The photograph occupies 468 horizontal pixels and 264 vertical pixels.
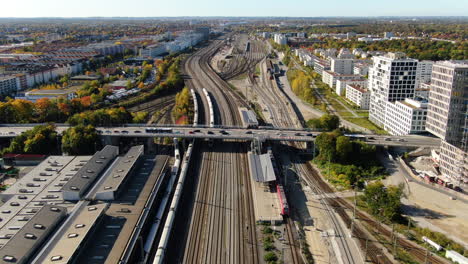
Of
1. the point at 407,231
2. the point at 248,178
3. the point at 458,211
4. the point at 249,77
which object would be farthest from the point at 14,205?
the point at 249,77

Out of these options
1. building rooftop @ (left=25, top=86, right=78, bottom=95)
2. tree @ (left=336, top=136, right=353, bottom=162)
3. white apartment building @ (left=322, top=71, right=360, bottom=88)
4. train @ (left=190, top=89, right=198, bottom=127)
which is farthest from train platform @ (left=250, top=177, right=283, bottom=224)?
building rooftop @ (left=25, top=86, right=78, bottom=95)

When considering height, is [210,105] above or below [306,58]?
below

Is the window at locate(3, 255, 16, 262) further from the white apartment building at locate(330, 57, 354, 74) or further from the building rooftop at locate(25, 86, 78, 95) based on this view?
the white apartment building at locate(330, 57, 354, 74)

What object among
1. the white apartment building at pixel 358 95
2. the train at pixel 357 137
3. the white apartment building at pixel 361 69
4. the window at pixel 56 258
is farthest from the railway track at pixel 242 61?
the window at pixel 56 258

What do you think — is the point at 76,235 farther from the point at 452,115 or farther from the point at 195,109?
the point at 195,109

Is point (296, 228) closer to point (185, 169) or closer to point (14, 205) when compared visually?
point (185, 169)

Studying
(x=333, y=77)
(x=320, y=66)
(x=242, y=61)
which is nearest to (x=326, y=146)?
(x=333, y=77)
